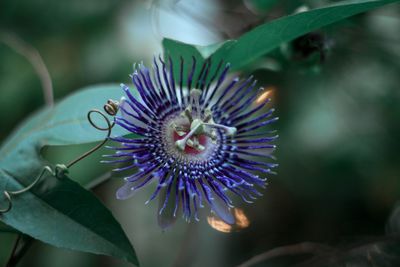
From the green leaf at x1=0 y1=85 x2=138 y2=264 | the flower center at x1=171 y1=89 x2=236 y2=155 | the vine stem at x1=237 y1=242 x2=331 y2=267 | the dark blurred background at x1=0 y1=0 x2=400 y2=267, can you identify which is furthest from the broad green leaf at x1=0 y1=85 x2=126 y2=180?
the vine stem at x1=237 y1=242 x2=331 y2=267

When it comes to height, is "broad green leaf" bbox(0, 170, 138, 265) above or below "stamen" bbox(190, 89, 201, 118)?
below

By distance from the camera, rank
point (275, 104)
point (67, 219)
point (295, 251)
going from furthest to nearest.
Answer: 1. point (275, 104)
2. point (295, 251)
3. point (67, 219)

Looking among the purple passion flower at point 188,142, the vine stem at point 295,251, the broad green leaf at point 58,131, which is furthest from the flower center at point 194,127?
the vine stem at point 295,251

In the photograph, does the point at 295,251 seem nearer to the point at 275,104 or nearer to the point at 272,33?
the point at 275,104

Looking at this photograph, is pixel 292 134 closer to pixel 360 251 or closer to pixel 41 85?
pixel 360 251

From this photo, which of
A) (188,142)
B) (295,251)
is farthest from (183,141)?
(295,251)

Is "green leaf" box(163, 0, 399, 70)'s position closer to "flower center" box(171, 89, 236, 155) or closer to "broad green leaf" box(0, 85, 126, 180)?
"flower center" box(171, 89, 236, 155)
